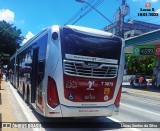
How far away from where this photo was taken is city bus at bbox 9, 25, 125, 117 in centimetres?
909

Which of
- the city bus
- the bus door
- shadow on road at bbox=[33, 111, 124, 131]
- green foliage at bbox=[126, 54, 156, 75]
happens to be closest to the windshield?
the city bus

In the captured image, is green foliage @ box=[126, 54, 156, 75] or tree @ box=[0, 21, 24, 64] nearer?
green foliage @ box=[126, 54, 156, 75]

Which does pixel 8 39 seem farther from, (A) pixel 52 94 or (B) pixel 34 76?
(A) pixel 52 94

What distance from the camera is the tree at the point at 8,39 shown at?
214 ft

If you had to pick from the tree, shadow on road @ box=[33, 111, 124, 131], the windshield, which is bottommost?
shadow on road @ box=[33, 111, 124, 131]

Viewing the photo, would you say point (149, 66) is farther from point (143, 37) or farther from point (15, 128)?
point (15, 128)

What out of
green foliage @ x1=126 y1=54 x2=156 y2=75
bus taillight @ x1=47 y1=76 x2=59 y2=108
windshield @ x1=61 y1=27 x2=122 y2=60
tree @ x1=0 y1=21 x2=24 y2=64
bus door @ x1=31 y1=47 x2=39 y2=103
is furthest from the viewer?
tree @ x1=0 y1=21 x2=24 y2=64

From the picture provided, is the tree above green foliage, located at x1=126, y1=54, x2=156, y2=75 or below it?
above

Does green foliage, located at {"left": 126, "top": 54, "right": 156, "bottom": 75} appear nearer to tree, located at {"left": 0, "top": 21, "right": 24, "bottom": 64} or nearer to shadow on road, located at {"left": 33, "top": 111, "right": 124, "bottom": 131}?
tree, located at {"left": 0, "top": 21, "right": 24, "bottom": 64}

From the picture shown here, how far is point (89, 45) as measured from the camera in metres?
9.55

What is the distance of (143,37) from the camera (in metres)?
32.0

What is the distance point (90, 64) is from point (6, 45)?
5888 cm

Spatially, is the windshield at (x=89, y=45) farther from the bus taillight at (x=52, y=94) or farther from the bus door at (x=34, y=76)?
the bus door at (x=34, y=76)

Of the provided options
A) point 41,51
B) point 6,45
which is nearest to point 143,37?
point 41,51
